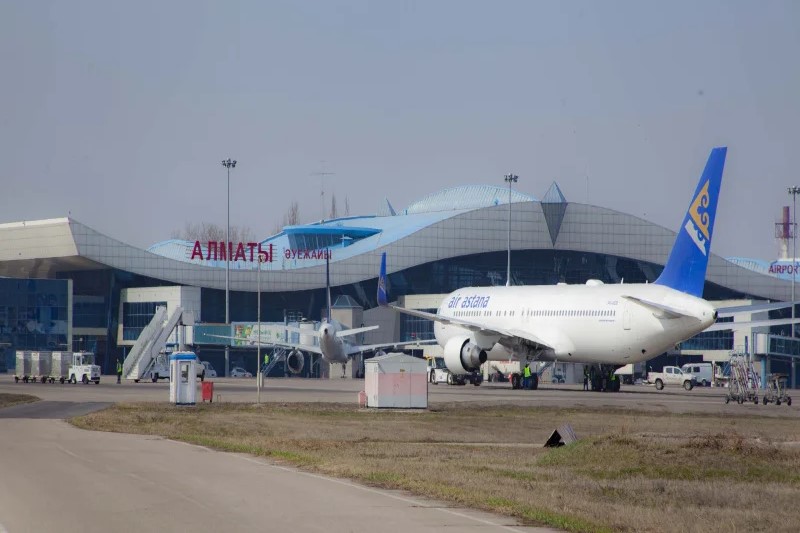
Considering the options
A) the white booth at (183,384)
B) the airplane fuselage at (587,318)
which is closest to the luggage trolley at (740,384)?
the airplane fuselage at (587,318)

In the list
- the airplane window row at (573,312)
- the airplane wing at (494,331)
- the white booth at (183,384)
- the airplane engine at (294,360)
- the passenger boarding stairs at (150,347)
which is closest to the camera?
the white booth at (183,384)

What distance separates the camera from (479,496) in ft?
67.2

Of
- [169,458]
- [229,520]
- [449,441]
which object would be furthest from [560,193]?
[229,520]

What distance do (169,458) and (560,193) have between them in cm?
10729

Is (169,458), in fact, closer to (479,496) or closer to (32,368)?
(479,496)

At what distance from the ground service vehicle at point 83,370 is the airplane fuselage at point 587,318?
23.1 meters

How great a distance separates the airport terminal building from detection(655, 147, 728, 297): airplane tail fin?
59.0 metres

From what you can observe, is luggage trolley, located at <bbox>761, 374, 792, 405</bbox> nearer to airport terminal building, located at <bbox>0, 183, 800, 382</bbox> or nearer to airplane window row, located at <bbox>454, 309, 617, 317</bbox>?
airplane window row, located at <bbox>454, 309, 617, 317</bbox>

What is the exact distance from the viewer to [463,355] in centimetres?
7138

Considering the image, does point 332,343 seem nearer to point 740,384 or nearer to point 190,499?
point 740,384

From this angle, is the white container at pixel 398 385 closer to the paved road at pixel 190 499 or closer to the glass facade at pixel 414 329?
the paved road at pixel 190 499

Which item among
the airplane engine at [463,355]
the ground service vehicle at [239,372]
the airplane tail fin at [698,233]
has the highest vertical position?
the airplane tail fin at [698,233]

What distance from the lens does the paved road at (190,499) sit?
1673cm

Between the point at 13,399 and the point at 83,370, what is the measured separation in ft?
96.4
